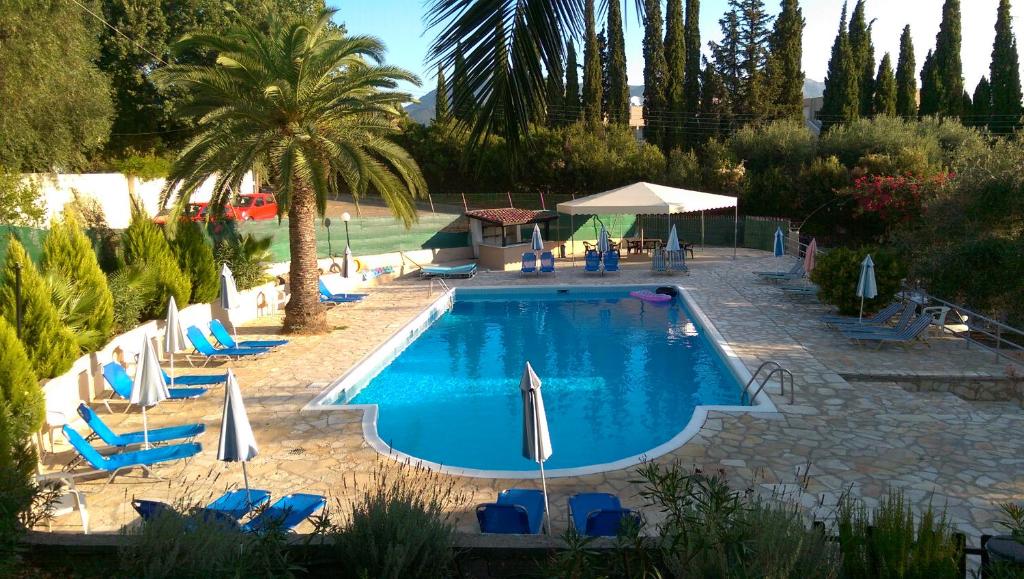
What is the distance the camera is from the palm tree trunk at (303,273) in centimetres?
1434

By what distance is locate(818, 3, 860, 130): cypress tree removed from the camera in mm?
37125

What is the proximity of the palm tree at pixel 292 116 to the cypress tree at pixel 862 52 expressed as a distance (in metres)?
33.3

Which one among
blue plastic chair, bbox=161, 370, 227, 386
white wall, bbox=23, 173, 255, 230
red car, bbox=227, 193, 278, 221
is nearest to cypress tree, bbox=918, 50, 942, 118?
red car, bbox=227, 193, 278, 221

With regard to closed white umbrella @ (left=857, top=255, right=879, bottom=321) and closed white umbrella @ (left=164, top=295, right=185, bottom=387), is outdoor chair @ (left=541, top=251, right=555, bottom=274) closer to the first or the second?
closed white umbrella @ (left=857, top=255, right=879, bottom=321)

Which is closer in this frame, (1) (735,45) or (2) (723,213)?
(2) (723,213)

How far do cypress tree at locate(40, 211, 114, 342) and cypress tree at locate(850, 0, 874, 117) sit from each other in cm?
3869

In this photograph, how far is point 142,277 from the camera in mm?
12977

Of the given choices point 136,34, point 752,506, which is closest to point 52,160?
point 136,34

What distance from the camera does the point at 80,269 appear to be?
36.7 feet

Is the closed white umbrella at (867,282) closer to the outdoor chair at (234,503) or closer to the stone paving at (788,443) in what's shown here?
the stone paving at (788,443)

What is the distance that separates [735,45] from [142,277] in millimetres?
34585

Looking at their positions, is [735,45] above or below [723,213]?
above

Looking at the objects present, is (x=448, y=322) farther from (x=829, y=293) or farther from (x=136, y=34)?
(x=136, y=34)

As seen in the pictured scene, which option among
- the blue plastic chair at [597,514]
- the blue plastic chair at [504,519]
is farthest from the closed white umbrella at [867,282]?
the blue plastic chair at [504,519]
